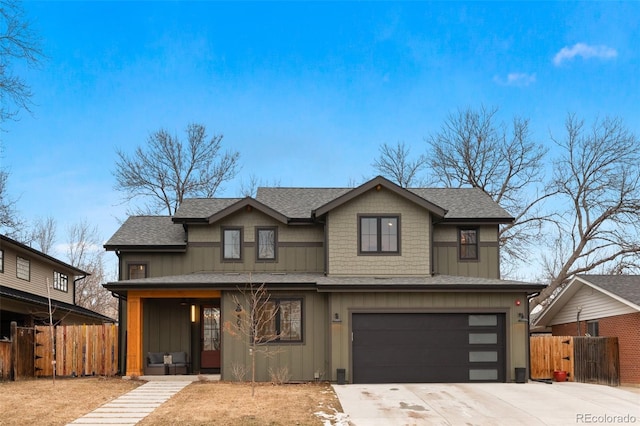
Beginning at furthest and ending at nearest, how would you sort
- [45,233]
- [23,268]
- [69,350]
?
[45,233]
[23,268]
[69,350]

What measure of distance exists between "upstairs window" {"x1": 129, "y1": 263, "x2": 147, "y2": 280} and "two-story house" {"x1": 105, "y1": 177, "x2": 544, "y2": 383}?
32mm

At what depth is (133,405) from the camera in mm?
14266

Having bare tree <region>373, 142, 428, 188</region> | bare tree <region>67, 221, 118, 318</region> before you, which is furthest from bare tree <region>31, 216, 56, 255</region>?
bare tree <region>373, 142, 428, 188</region>

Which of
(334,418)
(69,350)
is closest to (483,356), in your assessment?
(334,418)

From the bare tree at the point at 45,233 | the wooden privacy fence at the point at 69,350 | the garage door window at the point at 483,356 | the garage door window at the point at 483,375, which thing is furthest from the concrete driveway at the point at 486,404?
the bare tree at the point at 45,233

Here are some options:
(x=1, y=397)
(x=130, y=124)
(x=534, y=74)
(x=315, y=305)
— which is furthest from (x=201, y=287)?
(x=534, y=74)

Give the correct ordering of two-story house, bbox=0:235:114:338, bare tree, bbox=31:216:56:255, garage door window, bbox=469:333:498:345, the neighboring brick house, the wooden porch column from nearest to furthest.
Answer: garage door window, bbox=469:333:498:345, the wooden porch column, the neighboring brick house, two-story house, bbox=0:235:114:338, bare tree, bbox=31:216:56:255

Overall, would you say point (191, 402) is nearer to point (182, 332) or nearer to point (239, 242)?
point (182, 332)

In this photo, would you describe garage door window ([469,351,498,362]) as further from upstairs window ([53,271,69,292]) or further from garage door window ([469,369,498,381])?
upstairs window ([53,271,69,292])

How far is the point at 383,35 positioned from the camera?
2448 centimetres

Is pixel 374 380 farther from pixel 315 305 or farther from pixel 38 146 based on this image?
pixel 38 146

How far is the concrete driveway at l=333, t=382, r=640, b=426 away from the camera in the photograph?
1306cm

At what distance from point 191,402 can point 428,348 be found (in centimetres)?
707

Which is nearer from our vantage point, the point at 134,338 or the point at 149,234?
the point at 134,338
